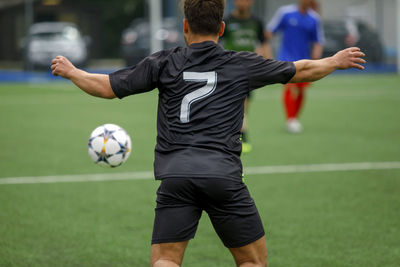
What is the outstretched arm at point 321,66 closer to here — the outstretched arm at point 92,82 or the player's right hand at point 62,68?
the outstretched arm at point 92,82

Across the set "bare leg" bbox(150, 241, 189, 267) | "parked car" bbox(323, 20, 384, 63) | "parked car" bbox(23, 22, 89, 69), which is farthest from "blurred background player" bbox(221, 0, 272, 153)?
"parked car" bbox(23, 22, 89, 69)

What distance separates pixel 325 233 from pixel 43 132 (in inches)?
287

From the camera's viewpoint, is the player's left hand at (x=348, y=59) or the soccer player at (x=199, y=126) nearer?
the soccer player at (x=199, y=126)

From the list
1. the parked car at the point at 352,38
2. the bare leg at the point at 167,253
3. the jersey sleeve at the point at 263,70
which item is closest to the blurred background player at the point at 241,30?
the jersey sleeve at the point at 263,70

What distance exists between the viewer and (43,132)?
11.5m

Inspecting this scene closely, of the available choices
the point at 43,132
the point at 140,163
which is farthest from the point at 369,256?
the point at 43,132

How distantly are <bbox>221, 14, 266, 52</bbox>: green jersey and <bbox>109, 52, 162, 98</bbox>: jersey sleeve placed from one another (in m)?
6.52

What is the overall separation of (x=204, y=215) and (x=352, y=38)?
21.3 metres

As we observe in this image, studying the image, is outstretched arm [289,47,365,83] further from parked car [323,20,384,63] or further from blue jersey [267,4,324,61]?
parked car [323,20,384,63]

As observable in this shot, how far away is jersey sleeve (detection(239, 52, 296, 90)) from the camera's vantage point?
3.38m

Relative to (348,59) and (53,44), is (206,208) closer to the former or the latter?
(348,59)

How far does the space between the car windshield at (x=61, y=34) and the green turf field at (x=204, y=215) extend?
46.6 ft

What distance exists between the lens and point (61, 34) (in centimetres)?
2748

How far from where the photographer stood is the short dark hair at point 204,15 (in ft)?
10.8
